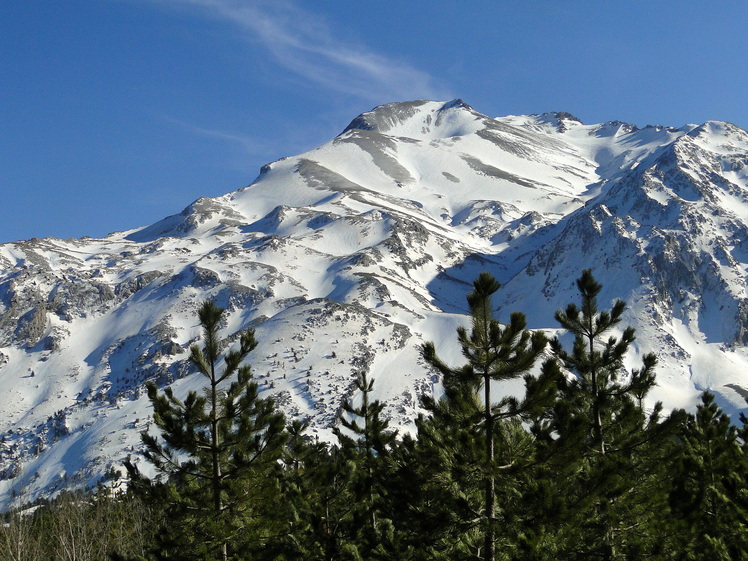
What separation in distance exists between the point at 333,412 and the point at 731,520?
411ft

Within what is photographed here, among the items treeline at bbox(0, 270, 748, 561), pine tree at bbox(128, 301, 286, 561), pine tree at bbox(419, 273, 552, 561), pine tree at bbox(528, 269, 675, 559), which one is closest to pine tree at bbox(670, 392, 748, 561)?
treeline at bbox(0, 270, 748, 561)

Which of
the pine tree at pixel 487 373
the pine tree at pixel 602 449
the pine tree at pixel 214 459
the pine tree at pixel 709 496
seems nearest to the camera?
the pine tree at pixel 602 449

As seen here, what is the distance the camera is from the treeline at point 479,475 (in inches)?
609

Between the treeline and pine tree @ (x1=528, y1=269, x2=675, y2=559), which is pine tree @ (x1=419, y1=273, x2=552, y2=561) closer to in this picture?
the treeline

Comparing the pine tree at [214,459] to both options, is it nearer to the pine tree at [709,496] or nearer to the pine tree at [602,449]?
the pine tree at [602,449]

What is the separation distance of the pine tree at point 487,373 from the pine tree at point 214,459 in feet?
17.9

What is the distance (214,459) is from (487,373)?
322 inches

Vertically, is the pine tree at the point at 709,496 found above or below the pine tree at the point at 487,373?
below

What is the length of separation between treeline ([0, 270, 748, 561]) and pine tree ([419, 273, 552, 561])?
41 mm

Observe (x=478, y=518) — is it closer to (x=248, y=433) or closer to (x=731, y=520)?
(x=248, y=433)

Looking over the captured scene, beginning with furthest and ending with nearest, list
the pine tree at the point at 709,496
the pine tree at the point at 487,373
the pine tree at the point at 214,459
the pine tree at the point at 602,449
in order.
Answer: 1. the pine tree at the point at 709,496
2. the pine tree at the point at 214,459
3. the pine tree at the point at 487,373
4. the pine tree at the point at 602,449

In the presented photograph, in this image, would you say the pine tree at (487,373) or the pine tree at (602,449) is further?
the pine tree at (487,373)

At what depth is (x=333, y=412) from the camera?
145 metres

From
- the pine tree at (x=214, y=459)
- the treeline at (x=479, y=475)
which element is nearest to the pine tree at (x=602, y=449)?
the treeline at (x=479, y=475)
